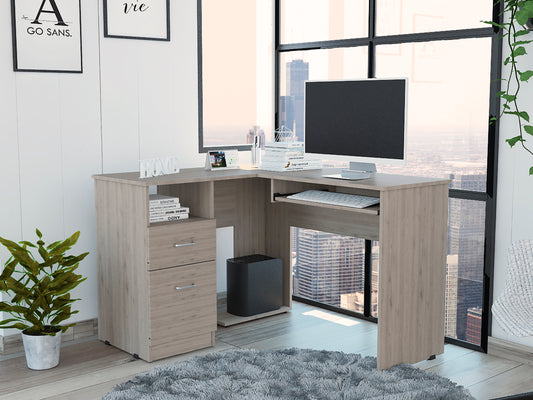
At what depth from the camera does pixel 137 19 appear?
3.99m

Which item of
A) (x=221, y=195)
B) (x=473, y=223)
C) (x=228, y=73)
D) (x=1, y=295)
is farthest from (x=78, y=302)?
(x=473, y=223)

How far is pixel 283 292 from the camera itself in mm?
4441

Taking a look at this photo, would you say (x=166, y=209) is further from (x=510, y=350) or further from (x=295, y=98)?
(x=510, y=350)

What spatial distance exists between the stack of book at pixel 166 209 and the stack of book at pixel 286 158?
1.81ft

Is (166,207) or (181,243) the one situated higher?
(166,207)

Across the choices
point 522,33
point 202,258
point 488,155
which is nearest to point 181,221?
point 202,258

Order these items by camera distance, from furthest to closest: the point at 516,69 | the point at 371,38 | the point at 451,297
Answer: the point at 371,38 → the point at 451,297 → the point at 516,69

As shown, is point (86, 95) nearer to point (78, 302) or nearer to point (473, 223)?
point (78, 302)

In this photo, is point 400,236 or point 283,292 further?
point 283,292

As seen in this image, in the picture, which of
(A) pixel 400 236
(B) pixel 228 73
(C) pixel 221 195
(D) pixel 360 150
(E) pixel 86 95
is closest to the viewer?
(A) pixel 400 236

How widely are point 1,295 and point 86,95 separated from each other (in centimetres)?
115

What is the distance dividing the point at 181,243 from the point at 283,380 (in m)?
0.86

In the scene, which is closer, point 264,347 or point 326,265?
point 264,347

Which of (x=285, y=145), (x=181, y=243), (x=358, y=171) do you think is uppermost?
(x=285, y=145)
